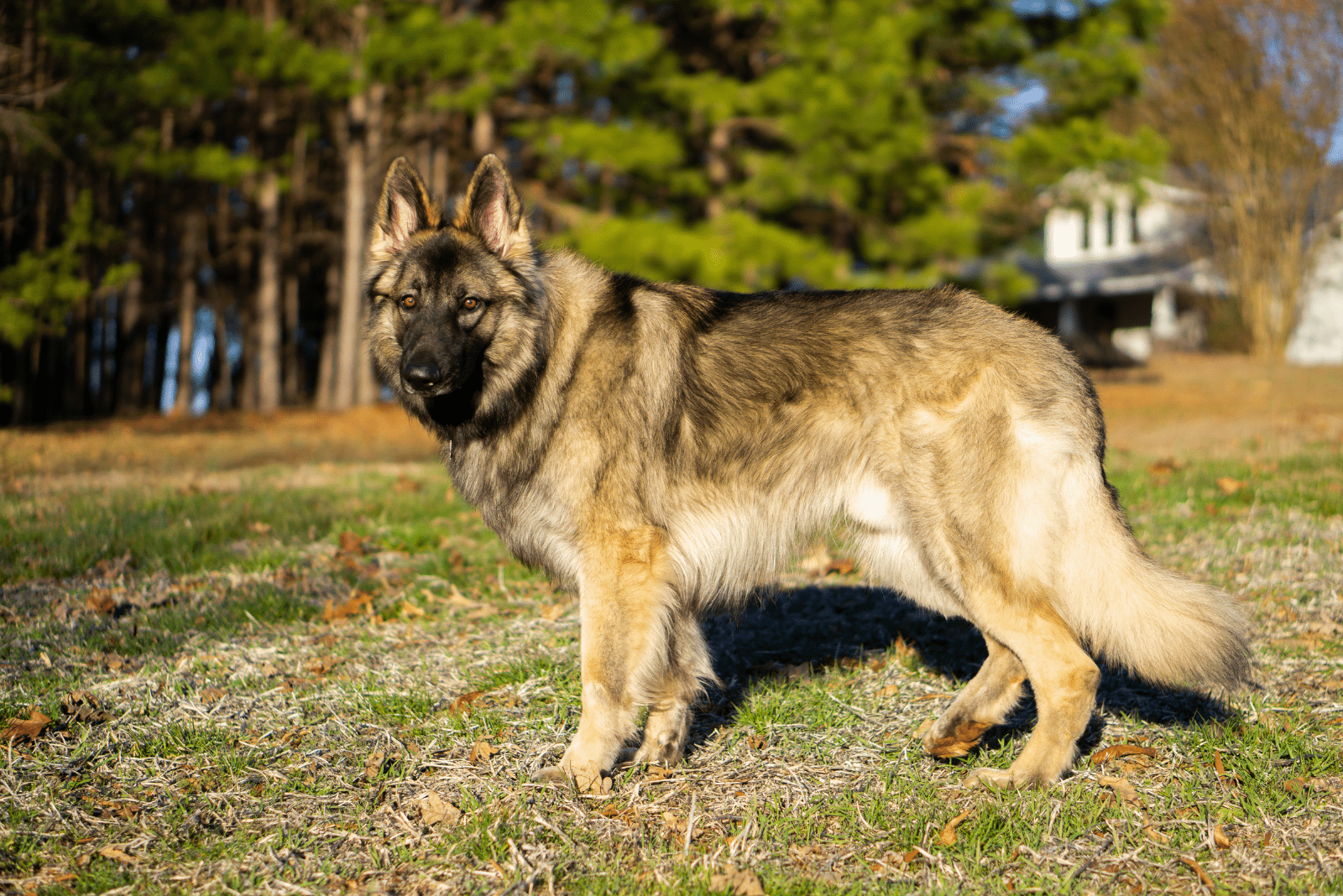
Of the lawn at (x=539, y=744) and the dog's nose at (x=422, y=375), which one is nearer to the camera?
the lawn at (x=539, y=744)

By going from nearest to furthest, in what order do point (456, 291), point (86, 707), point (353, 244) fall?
point (456, 291)
point (86, 707)
point (353, 244)

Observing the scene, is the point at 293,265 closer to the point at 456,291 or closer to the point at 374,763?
the point at 456,291

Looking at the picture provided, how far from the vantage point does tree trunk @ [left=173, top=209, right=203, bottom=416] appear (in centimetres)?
2055

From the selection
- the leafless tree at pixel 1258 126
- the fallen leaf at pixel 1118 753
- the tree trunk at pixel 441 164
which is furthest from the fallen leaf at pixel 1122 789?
the leafless tree at pixel 1258 126

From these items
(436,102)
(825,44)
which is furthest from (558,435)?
(436,102)

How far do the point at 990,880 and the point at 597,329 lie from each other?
243cm

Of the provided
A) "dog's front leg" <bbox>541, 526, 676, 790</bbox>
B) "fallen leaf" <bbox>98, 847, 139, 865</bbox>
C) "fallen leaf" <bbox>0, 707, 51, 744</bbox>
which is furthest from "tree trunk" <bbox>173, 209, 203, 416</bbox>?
"dog's front leg" <bbox>541, 526, 676, 790</bbox>

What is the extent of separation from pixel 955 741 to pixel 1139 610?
0.83 meters

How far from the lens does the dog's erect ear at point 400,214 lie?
12.6 ft

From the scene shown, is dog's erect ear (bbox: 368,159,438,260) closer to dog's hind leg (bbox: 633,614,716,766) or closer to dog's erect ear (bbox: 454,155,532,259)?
dog's erect ear (bbox: 454,155,532,259)

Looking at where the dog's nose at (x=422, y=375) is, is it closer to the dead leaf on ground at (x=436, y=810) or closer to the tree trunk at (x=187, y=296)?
the dead leaf on ground at (x=436, y=810)

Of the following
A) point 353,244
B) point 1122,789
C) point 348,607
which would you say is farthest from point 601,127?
point 1122,789

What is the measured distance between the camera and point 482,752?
3498 mm

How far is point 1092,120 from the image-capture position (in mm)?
16250
